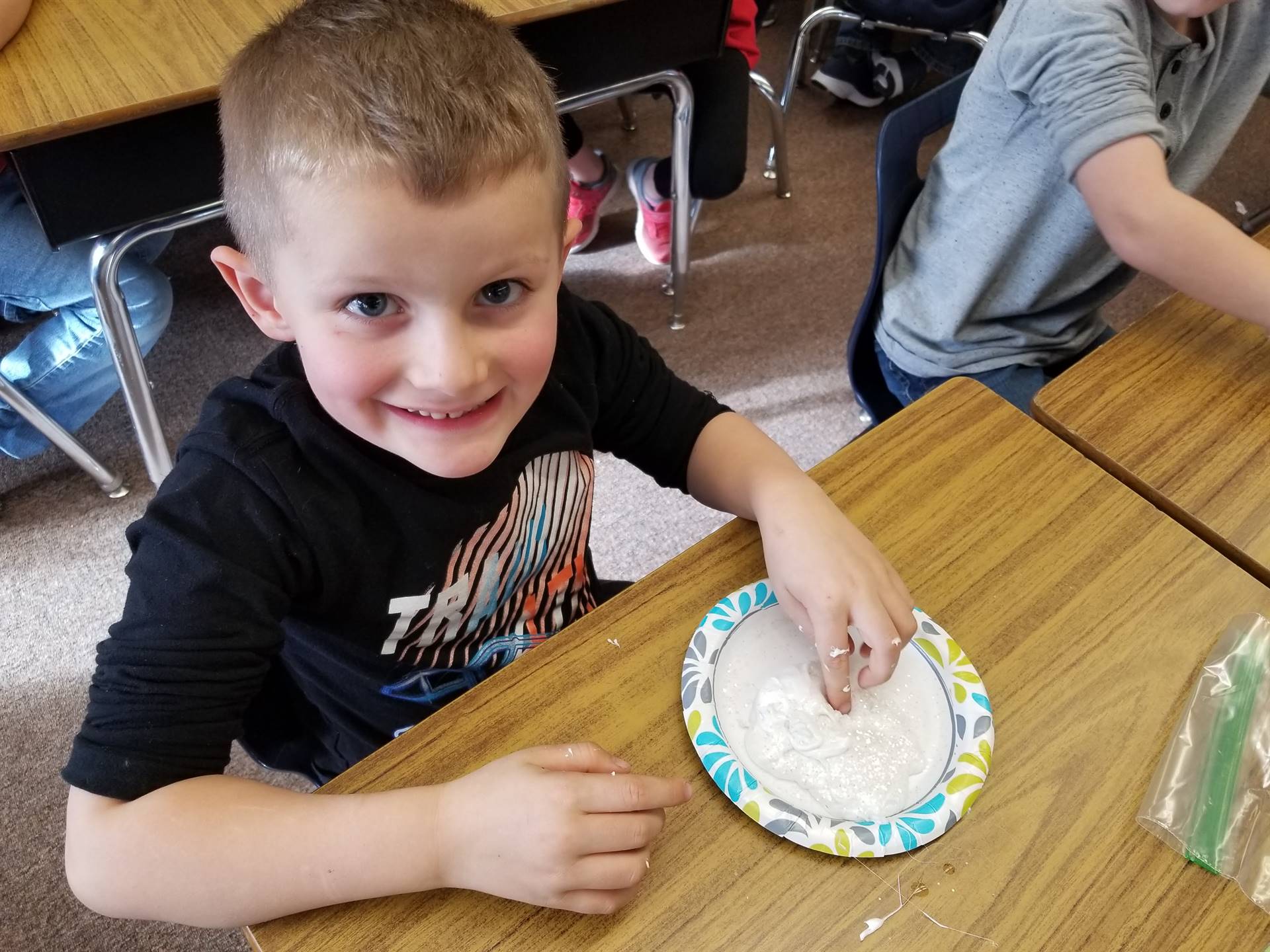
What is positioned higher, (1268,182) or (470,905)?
(470,905)

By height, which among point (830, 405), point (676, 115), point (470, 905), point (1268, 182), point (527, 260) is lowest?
point (830, 405)

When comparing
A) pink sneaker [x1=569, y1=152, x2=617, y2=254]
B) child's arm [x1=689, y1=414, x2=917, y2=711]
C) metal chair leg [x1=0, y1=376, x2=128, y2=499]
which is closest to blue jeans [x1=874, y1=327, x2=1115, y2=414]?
child's arm [x1=689, y1=414, x2=917, y2=711]

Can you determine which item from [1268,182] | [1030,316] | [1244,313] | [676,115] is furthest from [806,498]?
[1268,182]

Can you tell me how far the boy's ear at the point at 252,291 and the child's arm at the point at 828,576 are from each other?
35cm

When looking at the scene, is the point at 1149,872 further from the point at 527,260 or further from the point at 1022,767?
the point at 527,260

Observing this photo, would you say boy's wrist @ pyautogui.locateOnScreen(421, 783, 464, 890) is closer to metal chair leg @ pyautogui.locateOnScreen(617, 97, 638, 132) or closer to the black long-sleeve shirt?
the black long-sleeve shirt

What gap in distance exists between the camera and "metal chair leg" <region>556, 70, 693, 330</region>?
1.44 meters

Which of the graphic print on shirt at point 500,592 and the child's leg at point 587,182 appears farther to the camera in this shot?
the child's leg at point 587,182

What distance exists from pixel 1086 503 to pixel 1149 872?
0.27 meters

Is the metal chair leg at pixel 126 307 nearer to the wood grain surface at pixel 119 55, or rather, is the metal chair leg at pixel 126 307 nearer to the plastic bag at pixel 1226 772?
the wood grain surface at pixel 119 55

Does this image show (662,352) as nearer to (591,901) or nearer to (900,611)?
(900,611)

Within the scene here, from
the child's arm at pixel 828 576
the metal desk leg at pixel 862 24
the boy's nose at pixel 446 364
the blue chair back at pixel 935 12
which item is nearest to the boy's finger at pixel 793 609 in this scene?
the child's arm at pixel 828 576

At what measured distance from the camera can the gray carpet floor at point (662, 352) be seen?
1.25 meters

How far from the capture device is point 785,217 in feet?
7.42
